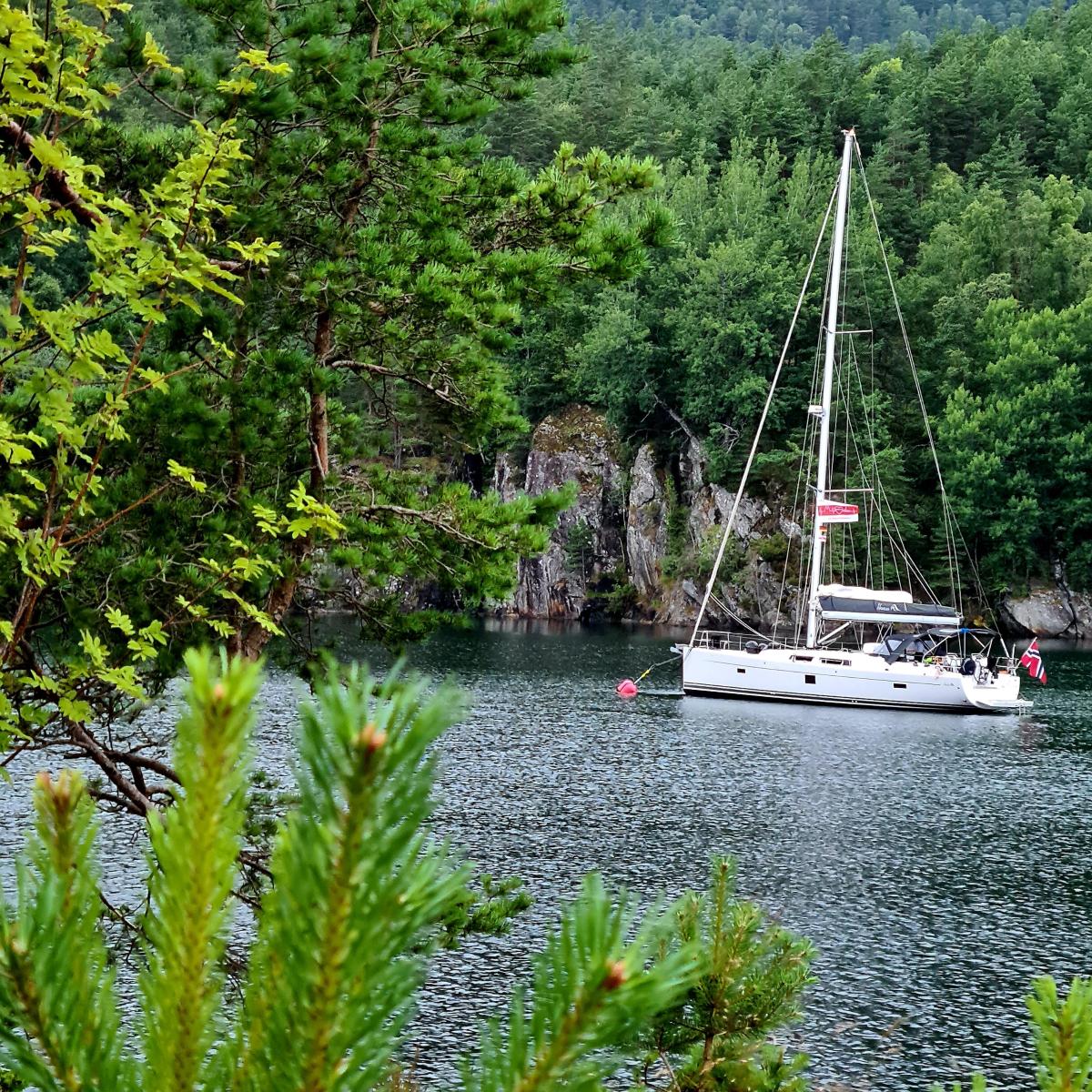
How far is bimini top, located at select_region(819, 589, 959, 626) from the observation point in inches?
1373

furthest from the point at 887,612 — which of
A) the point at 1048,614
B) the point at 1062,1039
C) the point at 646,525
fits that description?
the point at 1062,1039

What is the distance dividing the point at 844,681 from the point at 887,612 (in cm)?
233

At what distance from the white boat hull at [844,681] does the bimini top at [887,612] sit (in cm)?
105

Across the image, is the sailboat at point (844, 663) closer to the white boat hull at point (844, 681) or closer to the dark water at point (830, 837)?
the white boat hull at point (844, 681)

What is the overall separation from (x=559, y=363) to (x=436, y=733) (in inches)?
2440

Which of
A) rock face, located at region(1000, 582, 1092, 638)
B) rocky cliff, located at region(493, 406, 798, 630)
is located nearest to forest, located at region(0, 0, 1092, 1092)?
rocky cliff, located at region(493, 406, 798, 630)

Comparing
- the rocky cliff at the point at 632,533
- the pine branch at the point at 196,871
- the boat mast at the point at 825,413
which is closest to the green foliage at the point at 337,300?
the pine branch at the point at 196,871

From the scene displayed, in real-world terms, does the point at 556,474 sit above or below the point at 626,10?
below

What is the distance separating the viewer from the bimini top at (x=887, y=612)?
3488 centimetres

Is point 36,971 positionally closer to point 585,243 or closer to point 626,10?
point 585,243

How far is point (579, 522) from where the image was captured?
60.3 m

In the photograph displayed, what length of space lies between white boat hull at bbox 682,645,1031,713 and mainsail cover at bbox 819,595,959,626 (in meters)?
1.04

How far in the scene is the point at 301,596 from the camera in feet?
28.4

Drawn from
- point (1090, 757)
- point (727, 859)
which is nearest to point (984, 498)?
point (1090, 757)
